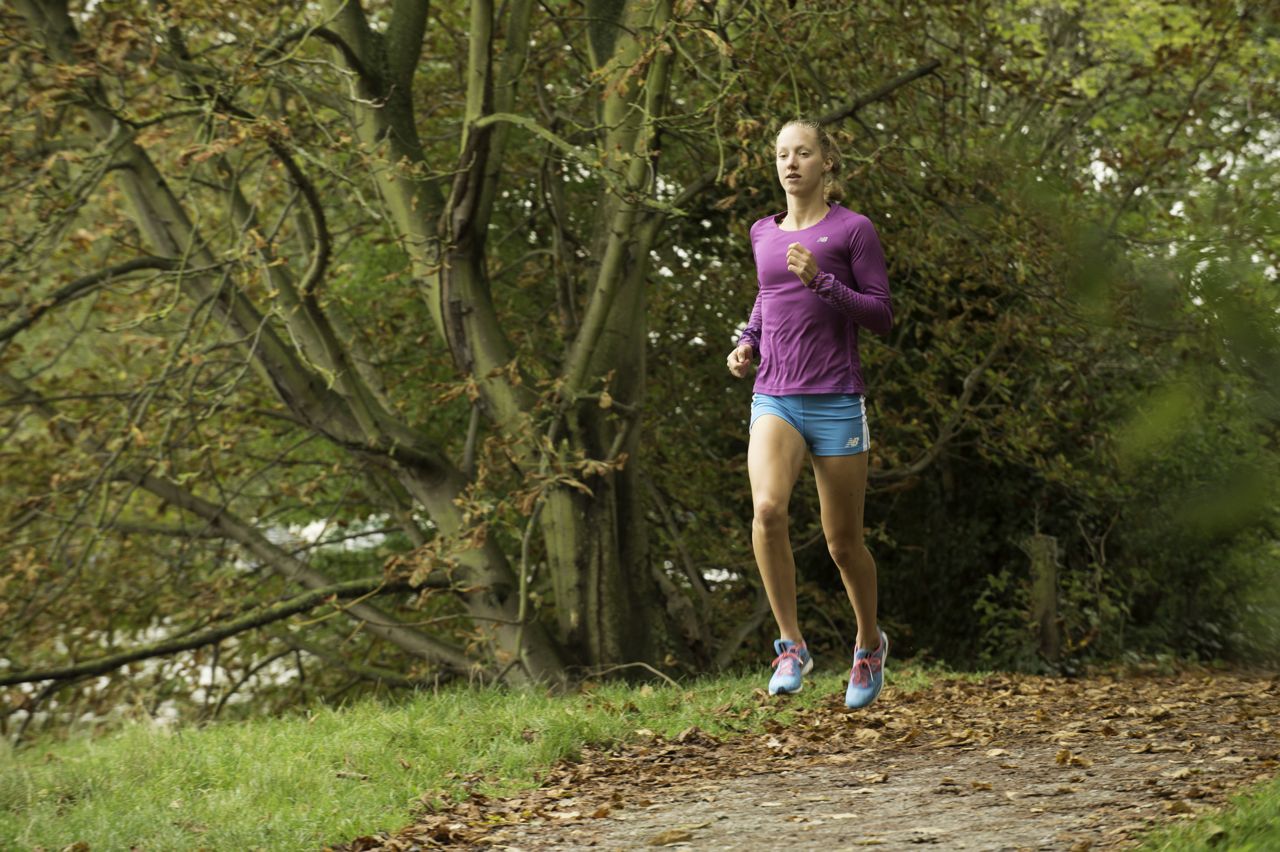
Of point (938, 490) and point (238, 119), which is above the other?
point (238, 119)

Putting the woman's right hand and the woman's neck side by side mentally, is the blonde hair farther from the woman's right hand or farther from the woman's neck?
the woman's right hand

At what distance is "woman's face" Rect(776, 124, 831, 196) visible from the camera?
5.54 m

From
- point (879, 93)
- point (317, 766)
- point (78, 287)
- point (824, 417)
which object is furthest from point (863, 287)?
point (78, 287)

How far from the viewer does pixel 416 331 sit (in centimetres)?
1298

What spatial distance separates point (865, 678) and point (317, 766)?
245cm

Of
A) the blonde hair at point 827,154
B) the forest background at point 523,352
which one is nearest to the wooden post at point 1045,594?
the forest background at point 523,352

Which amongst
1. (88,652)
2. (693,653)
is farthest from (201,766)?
(88,652)

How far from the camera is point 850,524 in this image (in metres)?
5.85

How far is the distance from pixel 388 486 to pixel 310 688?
224cm

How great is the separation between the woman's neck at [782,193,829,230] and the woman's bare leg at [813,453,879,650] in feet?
3.10

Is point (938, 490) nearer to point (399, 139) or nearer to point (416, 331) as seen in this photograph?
point (416, 331)

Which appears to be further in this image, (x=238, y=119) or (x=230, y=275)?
(x=230, y=275)

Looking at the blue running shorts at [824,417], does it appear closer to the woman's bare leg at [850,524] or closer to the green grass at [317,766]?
the woman's bare leg at [850,524]

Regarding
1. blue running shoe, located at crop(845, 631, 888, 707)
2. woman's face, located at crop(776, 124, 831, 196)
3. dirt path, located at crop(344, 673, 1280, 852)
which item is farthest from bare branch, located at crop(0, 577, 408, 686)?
woman's face, located at crop(776, 124, 831, 196)
